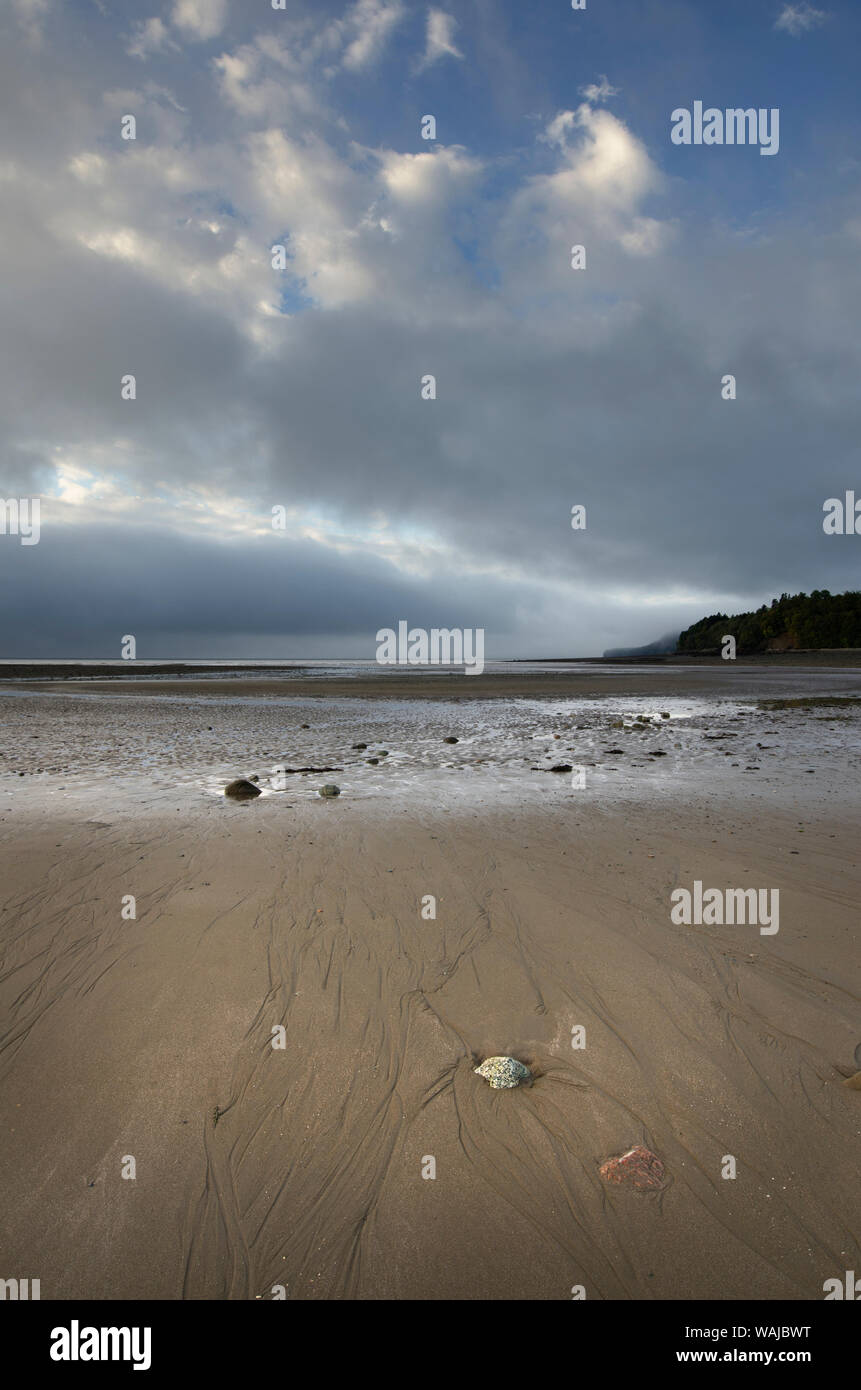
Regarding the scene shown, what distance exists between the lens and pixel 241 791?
32.4ft

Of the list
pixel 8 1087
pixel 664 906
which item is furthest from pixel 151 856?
pixel 664 906

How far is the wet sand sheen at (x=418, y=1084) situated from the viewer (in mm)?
2424

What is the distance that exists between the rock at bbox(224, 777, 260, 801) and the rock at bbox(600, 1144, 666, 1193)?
7.90 m

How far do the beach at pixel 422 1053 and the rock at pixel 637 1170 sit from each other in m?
0.06

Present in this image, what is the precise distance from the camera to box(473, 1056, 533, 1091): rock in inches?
131

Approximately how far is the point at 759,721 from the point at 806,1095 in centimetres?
1958

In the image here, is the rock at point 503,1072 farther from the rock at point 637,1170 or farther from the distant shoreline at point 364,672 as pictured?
the distant shoreline at point 364,672

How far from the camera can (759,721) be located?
20328mm

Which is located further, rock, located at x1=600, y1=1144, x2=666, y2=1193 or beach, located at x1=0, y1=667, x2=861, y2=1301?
rock, located at x1=600, y1=1144, x2=666, y2=1193

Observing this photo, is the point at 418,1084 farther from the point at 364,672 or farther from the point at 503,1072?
the point at 364,672

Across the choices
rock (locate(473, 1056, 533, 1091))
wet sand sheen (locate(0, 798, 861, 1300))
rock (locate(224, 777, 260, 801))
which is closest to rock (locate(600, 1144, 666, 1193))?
wet sand sheen (locate(0, 798, 861, 1300))

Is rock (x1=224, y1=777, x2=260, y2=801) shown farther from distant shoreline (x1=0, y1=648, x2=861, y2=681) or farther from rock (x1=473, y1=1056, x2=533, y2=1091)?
distant shoreline (x1=0, y1=648, x2=861, y2=681)
